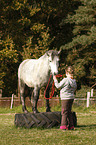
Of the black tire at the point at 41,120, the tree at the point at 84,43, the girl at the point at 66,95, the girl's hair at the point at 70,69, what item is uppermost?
the tree at the point at 84,43

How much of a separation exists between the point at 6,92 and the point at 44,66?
16.2 metres

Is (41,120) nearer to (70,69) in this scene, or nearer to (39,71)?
(39,71)

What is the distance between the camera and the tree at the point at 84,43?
22250 millimetres

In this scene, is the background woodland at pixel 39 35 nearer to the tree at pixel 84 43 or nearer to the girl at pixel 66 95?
the tree at pixel 84 43

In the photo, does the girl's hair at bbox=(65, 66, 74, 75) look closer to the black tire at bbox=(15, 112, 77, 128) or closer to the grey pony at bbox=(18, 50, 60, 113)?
the grey pony at bbox=(18, 50, 60, 113)

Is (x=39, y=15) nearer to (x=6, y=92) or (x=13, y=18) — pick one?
(x=13, y=18)

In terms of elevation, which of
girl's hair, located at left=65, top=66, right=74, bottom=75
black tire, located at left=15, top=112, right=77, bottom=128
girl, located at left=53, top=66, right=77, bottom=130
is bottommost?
black tire, located at left=15, top=112, right=77, bottom=128

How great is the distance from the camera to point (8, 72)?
23.4 m

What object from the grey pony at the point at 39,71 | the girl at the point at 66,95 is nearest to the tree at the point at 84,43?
the grey pony at the point at 39,71

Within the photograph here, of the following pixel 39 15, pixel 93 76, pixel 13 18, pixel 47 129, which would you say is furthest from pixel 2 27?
pixel 47 129

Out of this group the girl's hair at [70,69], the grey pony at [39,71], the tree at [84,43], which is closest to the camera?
the girl's hair at [70,69]

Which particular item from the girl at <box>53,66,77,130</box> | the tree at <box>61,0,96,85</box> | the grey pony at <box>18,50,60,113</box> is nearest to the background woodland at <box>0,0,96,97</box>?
the tree at <box>61,0,96,85</box>

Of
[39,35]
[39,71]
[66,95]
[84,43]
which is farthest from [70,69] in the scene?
[39,35]

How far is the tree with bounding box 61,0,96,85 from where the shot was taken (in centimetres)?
2225
